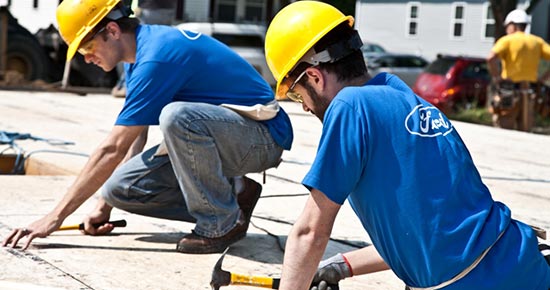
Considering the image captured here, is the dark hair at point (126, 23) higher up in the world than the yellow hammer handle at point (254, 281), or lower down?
higher up

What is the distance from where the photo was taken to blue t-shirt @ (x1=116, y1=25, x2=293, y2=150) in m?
4.43

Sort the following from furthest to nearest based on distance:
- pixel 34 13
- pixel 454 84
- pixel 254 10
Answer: pixel 254 10, pixel 34 13, pixel 454 84

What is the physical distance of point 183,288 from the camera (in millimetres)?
4184

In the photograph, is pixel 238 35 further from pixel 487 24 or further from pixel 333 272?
pixel 333 272

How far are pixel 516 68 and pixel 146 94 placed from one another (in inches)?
351

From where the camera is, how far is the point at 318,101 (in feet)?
9.71

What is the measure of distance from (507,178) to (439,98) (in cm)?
1045

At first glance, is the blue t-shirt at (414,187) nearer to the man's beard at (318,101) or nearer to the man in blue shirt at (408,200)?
the man in blue shirt at (408,200)

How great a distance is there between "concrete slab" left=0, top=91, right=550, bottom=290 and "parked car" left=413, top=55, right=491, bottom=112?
8171mm

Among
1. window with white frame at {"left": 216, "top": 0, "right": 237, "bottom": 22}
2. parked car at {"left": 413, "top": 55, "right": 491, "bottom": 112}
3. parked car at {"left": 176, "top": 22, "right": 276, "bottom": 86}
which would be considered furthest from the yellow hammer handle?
window with white frame at {"left": 216, "top": 0, "right": 237, "bottom": 22}

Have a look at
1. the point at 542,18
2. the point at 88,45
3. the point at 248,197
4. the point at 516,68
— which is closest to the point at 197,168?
the point at 248,197

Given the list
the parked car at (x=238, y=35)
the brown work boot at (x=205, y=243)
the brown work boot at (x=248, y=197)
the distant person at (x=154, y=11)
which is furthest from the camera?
the parked car at (x=238, y=35)

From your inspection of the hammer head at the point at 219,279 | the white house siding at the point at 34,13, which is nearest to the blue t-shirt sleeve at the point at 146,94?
the hammer head at the point at 219,279

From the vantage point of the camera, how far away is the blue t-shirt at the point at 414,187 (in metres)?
2.73
